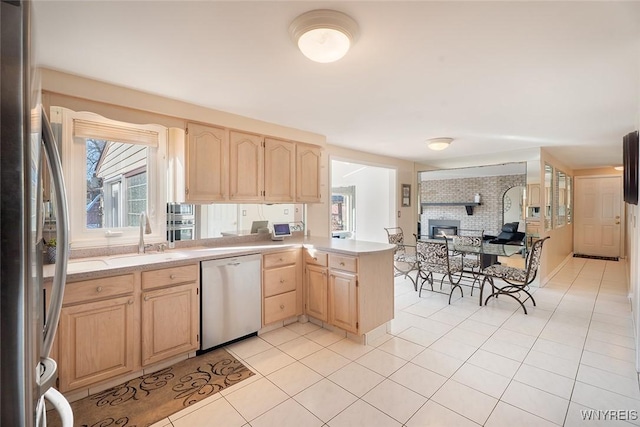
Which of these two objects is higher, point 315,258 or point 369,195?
point 369,195

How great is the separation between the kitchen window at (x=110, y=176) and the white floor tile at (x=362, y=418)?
89.7 inches

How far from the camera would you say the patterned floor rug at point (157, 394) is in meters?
1.89

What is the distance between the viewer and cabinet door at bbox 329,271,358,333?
2.88m

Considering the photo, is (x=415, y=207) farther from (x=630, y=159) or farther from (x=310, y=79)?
(x=310, y=79)

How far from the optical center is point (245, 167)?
3.26 m

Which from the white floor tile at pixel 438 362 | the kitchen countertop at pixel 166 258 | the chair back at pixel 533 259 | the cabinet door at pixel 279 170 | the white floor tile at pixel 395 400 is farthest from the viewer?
the chair back at pixel 533 259

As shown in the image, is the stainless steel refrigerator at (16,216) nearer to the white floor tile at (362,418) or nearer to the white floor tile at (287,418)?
the white floor tile at (287,418)

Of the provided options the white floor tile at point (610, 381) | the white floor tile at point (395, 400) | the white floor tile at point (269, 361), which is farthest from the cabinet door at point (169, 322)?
the white floor tile at point (610, 381)

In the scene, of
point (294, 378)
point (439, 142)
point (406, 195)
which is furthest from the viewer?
point (406, 195)

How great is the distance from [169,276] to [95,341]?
0.62 meters

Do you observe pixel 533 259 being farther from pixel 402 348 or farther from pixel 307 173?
pixel 307 173

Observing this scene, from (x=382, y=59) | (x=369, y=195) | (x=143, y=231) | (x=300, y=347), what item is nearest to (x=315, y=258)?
(x=300, y=347)

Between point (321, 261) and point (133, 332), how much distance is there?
1746 millimetres

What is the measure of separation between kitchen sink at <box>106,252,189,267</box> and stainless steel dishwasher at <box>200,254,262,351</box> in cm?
26
